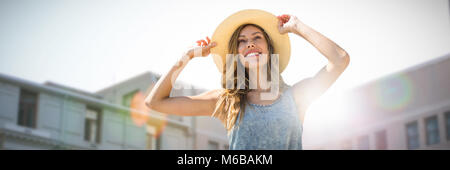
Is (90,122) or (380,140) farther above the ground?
(380,140)

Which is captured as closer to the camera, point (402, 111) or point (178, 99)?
point (178, 99)

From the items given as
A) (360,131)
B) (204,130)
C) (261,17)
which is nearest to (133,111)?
(204,130)

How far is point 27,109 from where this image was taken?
3397 centimetres

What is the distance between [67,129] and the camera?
3469 centimetres

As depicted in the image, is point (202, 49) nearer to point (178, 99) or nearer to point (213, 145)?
point (178, 99)

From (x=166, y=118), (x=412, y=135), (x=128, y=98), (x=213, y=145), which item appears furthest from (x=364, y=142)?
(x=128, y=98)

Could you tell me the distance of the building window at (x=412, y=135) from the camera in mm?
40844

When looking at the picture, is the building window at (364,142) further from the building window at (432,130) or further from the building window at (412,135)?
the building window at (432,130)

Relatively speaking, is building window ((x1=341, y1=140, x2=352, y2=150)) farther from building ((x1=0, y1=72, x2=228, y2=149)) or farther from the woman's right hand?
the woman's right hand

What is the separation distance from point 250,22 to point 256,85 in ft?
1.78

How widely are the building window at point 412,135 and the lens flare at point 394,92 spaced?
53.5 inches
